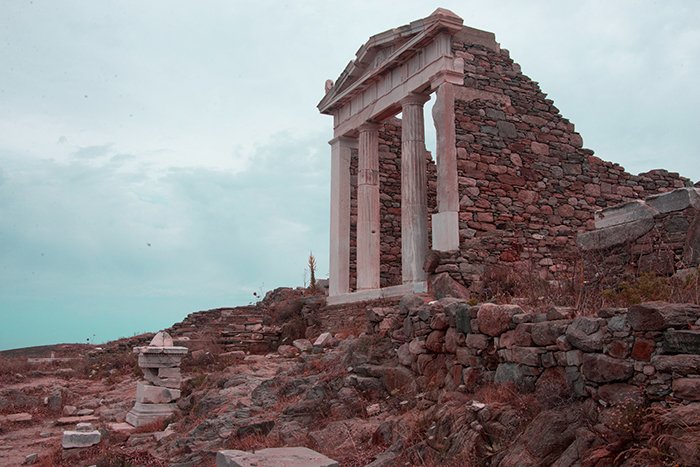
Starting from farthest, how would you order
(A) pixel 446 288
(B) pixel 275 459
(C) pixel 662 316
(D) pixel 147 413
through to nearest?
(A) pixel 446 288
(D) pixel 147 413
(B) pixel 275 459
(C) pixel 662 316

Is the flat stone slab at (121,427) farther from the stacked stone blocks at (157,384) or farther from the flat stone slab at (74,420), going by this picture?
the flat stone slab at (74,420)

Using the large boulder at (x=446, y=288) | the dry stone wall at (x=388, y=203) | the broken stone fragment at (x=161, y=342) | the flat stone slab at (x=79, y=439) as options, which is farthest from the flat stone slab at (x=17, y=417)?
the large boulder at (x=446, y=288)

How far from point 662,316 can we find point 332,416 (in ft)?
14.6

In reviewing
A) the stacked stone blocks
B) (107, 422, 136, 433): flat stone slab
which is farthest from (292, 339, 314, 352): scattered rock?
(107, 422, 136, 433): flat stone slab

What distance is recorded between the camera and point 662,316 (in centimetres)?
422

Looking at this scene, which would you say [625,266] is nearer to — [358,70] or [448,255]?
[448,255]

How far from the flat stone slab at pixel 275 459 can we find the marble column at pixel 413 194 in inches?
282

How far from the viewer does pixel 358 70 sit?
15.4 metres

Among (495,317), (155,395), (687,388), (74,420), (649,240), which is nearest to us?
(687,388)

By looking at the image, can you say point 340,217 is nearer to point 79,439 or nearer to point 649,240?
point 79,439

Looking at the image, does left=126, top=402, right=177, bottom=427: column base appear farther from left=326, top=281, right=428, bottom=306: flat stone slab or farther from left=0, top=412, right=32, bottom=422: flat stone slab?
left=326, top=281, right=428, bottom=306: flat stone slab

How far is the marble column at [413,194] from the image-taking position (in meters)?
12.9

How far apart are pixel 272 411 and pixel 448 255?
4980 mm

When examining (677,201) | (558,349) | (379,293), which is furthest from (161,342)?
(677,201)
